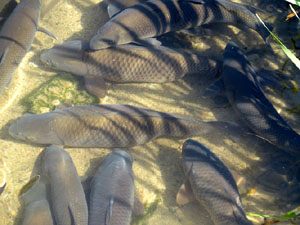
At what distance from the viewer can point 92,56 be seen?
4.44 m

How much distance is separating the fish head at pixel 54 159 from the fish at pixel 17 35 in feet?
4.01

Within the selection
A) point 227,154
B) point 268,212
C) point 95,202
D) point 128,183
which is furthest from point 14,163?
point 268,212

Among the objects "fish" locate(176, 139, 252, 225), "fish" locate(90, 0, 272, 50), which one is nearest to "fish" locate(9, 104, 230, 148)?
"fish" locate(176, 139, 252, 225)

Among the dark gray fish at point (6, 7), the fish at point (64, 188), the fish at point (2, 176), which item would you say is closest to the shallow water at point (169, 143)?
the fish at point (2, 176)

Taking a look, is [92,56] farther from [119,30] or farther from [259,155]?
[259,155]

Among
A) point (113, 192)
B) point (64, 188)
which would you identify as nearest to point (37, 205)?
point (64, 188)

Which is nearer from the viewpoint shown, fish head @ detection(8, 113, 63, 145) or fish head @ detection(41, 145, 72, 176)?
fish head @ detection(41, 145, 72, 176)

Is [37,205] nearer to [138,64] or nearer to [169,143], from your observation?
[169,143]

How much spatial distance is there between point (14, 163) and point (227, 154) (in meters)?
2.75

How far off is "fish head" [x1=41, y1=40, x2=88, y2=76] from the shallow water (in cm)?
16

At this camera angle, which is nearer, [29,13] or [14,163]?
[14,163]

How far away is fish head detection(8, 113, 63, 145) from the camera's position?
3771 millimetres

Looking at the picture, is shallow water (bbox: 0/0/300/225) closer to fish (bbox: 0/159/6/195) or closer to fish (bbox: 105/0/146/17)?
fish (bbox: 0/159/6/195)

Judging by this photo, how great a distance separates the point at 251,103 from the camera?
4164 mm
